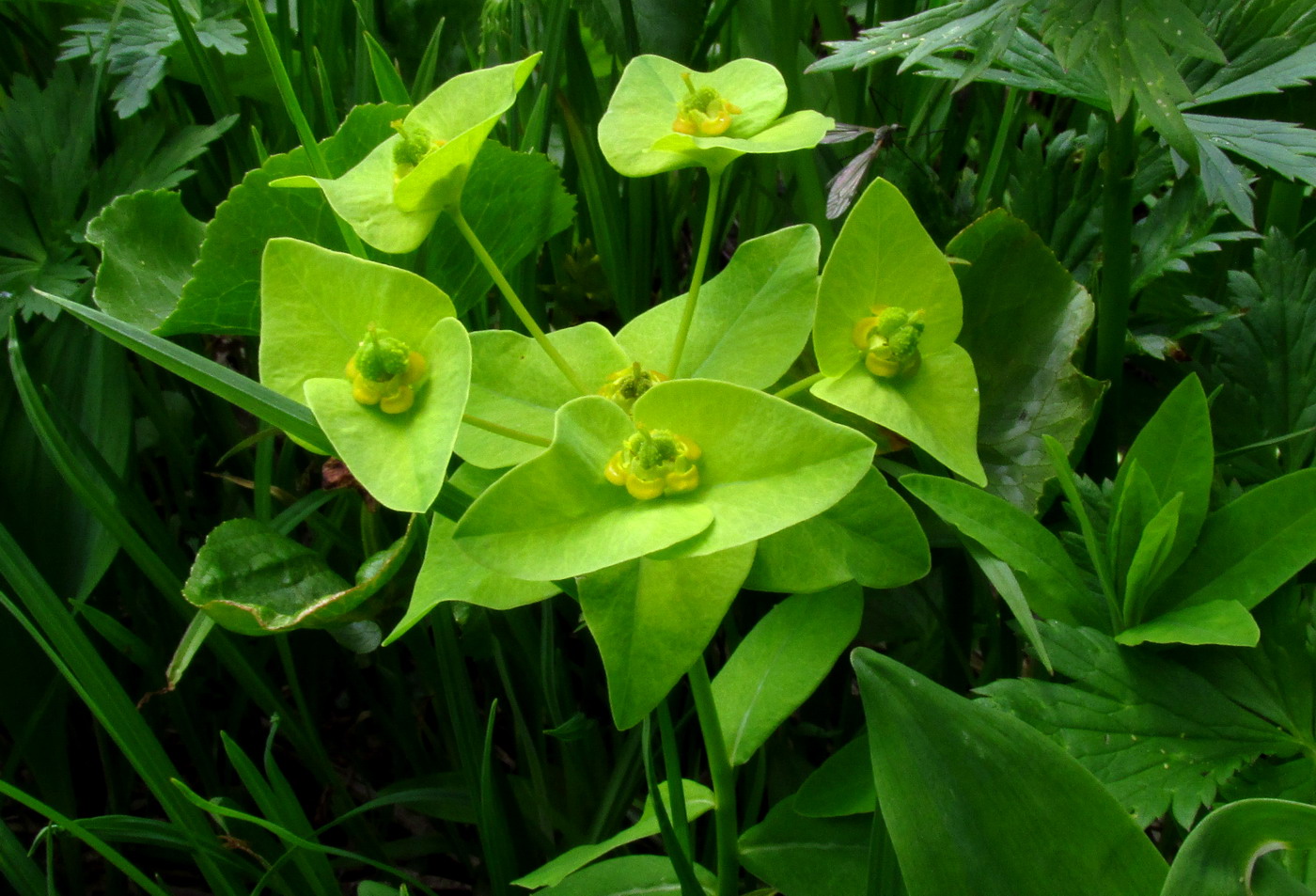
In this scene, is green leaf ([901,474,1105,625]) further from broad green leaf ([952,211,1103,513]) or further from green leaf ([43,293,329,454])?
green leaf ([43,293,329,454])

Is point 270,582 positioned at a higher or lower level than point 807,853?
higher

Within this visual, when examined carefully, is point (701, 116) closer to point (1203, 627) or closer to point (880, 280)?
point (880, 280)

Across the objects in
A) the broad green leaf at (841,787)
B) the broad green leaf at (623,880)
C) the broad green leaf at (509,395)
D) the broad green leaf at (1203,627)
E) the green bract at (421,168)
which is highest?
the green bract at (421,168)

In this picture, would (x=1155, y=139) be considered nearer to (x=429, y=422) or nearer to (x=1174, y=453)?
(x=1174, y=453)

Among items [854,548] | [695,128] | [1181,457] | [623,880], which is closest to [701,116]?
[695,128]

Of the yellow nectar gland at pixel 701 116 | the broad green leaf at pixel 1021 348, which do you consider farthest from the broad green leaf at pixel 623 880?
the yellow nectar gland at pixel 701 116

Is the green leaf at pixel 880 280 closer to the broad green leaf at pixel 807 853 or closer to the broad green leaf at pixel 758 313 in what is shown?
the broad green leaf at pixel 758 313
